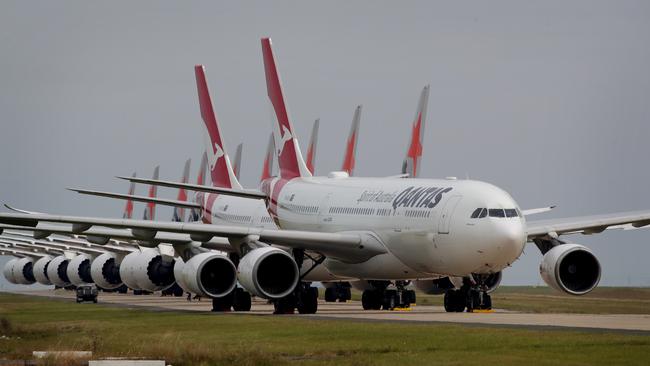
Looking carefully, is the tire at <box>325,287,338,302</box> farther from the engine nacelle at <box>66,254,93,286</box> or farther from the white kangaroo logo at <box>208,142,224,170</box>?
the engine nacelle at <box>66,254,93,286</box>

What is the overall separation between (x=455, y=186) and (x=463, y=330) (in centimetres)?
1249

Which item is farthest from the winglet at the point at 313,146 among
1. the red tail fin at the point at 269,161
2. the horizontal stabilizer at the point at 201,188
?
the horizontal stabilizer at the point at 201,188

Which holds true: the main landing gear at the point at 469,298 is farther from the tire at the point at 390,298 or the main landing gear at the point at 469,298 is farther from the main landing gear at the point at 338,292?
the main landing gear at the point at 338,292

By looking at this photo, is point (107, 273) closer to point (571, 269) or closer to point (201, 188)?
point (201, 188)

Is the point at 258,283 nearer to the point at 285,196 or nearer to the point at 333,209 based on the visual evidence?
the point at 333,209

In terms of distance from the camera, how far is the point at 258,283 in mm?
44906

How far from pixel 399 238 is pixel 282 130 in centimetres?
1552

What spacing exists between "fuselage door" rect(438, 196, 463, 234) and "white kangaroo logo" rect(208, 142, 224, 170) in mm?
26106

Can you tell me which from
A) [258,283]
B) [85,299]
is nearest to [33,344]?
[258,283]

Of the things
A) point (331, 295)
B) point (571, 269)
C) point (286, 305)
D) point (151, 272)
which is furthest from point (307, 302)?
point (331, 295)

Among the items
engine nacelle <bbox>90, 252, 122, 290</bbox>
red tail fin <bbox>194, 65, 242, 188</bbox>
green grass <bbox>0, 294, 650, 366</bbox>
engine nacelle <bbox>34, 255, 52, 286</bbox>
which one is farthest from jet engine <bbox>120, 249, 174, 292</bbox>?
engine nacelle <bbox>34, 255, 52, 286</bbox>

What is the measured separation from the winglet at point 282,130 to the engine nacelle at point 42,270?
57484 mm

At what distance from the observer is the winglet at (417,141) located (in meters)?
70.6

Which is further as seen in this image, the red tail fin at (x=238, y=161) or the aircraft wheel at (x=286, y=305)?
the red tail fin at (x=238, y=161)
